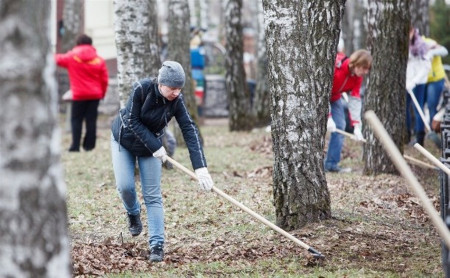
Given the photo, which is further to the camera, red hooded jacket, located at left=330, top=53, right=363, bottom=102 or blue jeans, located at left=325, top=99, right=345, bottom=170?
blue jeans, located at left=325, top=99, right=345, bottom=170

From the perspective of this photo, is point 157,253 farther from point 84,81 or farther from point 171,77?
point 84,81

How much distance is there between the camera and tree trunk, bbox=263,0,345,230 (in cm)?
829

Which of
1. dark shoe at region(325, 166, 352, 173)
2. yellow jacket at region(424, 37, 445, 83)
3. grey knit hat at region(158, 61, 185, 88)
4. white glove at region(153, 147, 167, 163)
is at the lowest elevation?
dark shoe at region(325, 166, 352, 173)

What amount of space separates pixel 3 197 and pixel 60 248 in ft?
1.15

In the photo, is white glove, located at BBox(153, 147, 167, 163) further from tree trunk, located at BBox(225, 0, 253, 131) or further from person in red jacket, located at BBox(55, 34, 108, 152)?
tree trunk, located at BBox(225, 0, 253, 131)

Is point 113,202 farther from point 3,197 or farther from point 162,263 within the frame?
point 3,197

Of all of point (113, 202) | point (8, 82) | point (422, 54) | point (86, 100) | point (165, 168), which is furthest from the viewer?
point (86, 100)

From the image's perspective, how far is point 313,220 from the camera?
8.52 meters

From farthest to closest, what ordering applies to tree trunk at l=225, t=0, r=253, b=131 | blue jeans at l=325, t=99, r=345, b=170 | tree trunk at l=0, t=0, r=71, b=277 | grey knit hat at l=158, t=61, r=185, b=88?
tree trunk at l=225, t=0, r=253, b=131 < blue jeans at l=325, t=99, r=345, b=170 < grey knit hat at l=158, t=61, r=185, b=88 < tree trunk at l=0, t=0, r=71, b=277

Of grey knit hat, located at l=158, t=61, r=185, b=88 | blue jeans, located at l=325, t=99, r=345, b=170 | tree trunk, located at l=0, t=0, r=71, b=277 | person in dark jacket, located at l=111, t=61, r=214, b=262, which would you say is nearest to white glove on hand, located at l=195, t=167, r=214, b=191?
person in dark jacket, located at l=111, t=61, r=214, b=262

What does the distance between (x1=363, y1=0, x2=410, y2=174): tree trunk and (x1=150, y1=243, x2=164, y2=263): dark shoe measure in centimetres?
537

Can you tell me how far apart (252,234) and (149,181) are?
1.34m

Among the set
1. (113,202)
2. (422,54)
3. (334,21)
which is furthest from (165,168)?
(334,21)

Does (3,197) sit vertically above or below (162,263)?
above
